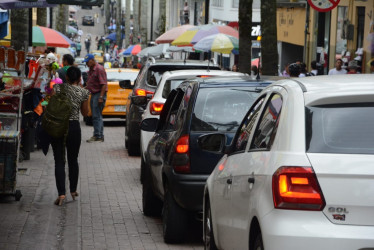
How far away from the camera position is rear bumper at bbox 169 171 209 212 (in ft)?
27.9

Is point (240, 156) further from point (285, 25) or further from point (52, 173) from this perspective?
point (285, 25)

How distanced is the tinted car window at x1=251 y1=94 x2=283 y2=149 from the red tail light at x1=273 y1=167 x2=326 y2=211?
505mm

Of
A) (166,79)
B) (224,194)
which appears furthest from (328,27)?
(224,194)

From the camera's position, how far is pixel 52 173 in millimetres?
14680

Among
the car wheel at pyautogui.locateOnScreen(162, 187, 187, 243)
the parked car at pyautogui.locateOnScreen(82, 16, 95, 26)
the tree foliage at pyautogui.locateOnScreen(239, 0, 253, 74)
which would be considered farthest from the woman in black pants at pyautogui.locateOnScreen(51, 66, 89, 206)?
the parked car at pyautogui.locateOnScreen(82, 16, 95, 26)

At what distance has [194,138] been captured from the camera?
8.64 m

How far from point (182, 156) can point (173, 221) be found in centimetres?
68

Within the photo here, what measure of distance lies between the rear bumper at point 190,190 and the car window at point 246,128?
1.63m

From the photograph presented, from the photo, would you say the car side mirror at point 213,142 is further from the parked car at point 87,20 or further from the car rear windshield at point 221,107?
the parked car at point 87,20

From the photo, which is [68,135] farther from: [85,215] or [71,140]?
[85,215]

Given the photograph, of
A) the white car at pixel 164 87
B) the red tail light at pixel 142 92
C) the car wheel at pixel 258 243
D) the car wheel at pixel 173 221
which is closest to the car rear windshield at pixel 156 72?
the red tail light at pixel 142 92

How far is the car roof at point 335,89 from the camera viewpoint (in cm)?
524

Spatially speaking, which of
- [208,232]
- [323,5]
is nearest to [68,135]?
[208,232]

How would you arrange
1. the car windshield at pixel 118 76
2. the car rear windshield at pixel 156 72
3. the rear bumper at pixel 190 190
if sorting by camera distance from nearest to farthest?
1. the rear bumper at pixel 190 190
2. the car rear windshield at pixel 156 72
3. the car windshield at pixel 118 76
